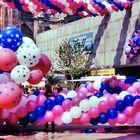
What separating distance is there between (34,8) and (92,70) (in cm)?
1415

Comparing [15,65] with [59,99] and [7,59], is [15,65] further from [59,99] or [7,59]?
[59,99]

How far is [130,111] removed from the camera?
12820 millimetres

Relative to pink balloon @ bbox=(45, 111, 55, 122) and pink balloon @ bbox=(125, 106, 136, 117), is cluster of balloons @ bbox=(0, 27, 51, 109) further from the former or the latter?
pink balloon @ bbox=(125, 106, 136, 117)

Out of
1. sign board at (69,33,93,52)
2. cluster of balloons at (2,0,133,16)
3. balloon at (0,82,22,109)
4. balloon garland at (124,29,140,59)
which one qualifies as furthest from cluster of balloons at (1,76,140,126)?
sign board at (69,33,93,52)

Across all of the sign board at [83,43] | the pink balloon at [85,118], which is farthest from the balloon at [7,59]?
the sign board at [83,43]

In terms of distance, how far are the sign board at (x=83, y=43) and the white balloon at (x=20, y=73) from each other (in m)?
24.6

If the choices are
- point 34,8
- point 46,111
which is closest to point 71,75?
point 34,8

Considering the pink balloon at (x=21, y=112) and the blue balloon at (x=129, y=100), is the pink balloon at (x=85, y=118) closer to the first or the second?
the blue balloon at (x=129, y=100)

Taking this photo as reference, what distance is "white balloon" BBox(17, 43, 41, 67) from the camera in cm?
1186

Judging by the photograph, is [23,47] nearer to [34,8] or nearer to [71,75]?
[34,8]

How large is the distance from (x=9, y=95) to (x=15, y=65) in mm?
1306

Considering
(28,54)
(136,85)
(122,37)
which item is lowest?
(136,85)

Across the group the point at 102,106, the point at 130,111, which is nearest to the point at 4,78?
the point at 102,106

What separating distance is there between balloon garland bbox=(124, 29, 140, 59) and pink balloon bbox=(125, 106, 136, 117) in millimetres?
16097
